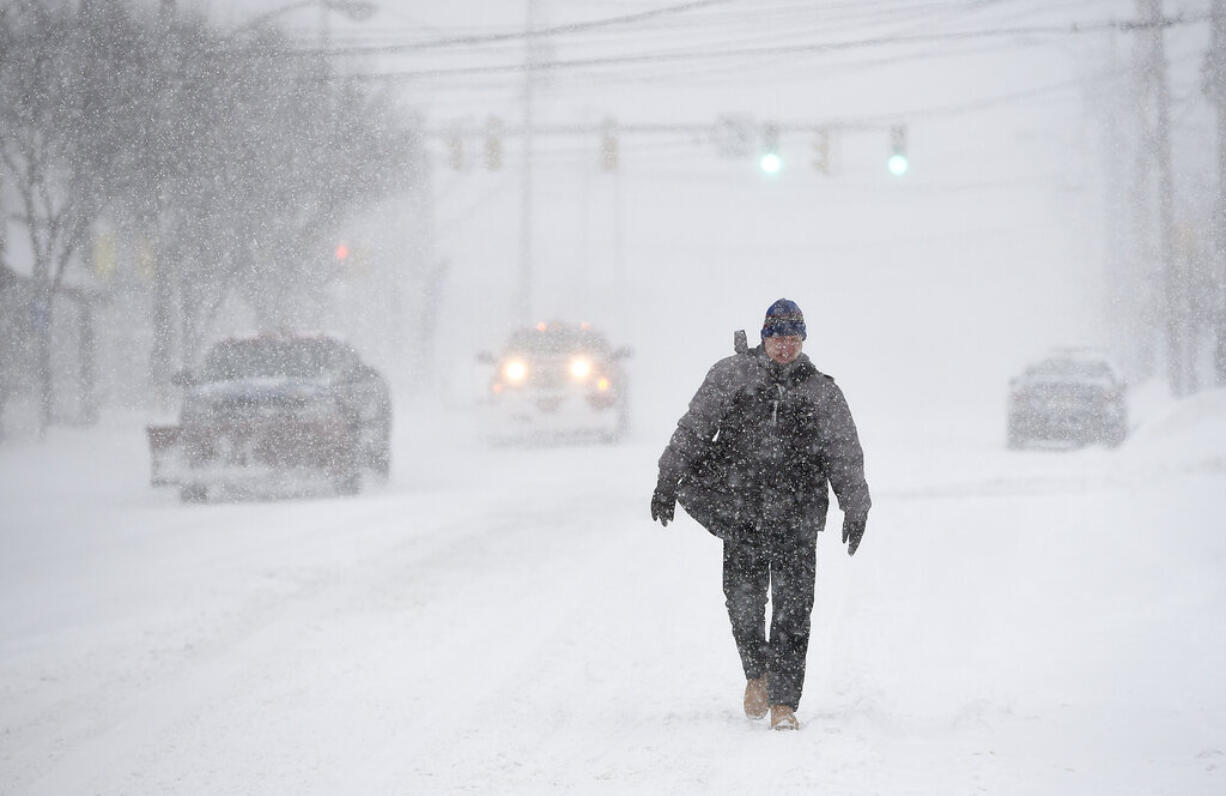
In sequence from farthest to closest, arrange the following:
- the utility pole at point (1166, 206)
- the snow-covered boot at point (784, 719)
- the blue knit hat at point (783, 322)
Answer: the utility pole at point (1166, 206) → the snow-covered boot at point (784, 719) → the blue knit hat at point (783, 322)

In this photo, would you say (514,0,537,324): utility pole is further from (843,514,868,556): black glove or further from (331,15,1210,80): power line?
(843,514,868,556): black glove

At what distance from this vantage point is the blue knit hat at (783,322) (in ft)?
17.3

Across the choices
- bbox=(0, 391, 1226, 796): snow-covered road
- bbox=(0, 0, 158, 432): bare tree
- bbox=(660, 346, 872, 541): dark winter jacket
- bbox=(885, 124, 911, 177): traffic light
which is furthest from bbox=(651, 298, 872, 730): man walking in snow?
bbox=(885, 124, 911, 177): traffic light

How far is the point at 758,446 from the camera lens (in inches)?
214

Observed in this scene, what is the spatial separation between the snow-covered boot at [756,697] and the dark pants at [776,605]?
29 mm

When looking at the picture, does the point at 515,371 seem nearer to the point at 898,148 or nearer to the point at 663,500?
the point at 898,148

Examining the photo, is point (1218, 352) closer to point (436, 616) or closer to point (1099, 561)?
point (1099, 561)

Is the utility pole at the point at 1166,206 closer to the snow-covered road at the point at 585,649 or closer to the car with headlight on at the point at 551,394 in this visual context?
the car with headlight on at the point at 551,394

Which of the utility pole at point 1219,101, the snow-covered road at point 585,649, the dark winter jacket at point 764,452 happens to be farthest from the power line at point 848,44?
the dark winter jacket at point 764,452

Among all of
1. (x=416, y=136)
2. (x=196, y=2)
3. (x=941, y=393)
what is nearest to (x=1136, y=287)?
(x=941, y=393)

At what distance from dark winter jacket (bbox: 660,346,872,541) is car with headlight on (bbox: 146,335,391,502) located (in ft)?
30.6

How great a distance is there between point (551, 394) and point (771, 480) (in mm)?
15182

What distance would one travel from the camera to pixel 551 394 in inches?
809

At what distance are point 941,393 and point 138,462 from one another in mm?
34284
